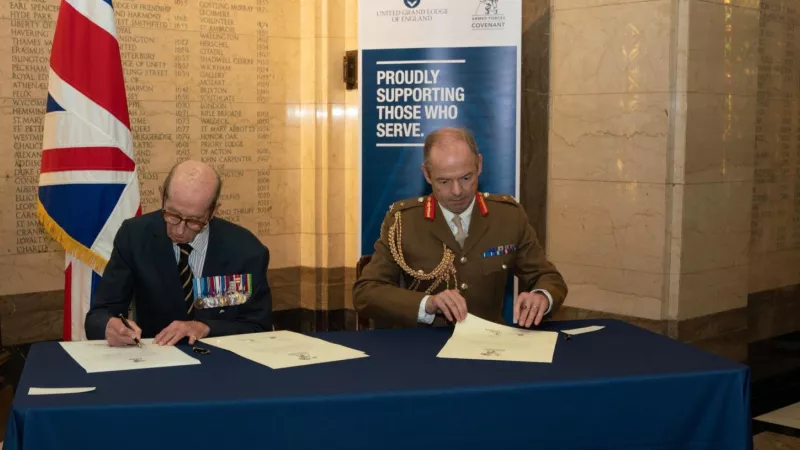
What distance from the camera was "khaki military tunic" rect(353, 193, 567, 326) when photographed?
3219 millimetres

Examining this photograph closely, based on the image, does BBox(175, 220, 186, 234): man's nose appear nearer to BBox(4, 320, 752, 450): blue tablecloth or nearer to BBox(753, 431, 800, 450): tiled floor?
BBox(4, 320, 752, 450): blue tablecloth

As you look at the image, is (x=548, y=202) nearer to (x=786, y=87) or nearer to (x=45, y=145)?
(x=786, y=87)

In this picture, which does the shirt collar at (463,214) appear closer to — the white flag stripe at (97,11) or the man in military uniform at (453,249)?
the man in military uniform at (453,249)

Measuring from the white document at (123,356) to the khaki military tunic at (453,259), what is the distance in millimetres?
809

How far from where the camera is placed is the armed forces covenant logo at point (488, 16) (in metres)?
4.50

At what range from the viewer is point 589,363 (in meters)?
2.52

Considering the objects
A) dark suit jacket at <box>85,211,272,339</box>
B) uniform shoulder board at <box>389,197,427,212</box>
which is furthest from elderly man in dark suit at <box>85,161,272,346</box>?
uniform shoulder board at <box>389,197,427,212</box>

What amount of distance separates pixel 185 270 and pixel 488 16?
224cm

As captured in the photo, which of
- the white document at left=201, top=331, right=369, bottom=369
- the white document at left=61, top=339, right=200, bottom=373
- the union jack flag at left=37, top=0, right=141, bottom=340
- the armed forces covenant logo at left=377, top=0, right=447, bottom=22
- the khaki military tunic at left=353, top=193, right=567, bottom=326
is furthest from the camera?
the armed forces covenant logo at left=377, top=0, right=447, bottom=22

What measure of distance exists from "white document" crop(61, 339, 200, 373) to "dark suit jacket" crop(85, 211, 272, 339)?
0.33 m

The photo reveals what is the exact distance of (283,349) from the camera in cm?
261

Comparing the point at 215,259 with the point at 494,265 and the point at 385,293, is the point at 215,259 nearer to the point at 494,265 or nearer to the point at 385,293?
the point at 385,293

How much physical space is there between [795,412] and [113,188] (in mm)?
3762

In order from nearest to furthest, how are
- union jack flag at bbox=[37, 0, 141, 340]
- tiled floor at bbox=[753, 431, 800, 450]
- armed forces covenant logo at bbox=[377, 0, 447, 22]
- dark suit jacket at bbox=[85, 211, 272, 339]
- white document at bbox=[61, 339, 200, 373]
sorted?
1. white document at bbox=[61, 339, 200, 373]
2. dark suit jacket at bbox=[85, 211, 272, 339]
3. union jack flag at bbox=[37, 0, 141, 340]
4. tiled floor at bbox=[753, 431, 800, 450]
5. armed forces covenant logo at bbox=[377, 0, 447, 22]
